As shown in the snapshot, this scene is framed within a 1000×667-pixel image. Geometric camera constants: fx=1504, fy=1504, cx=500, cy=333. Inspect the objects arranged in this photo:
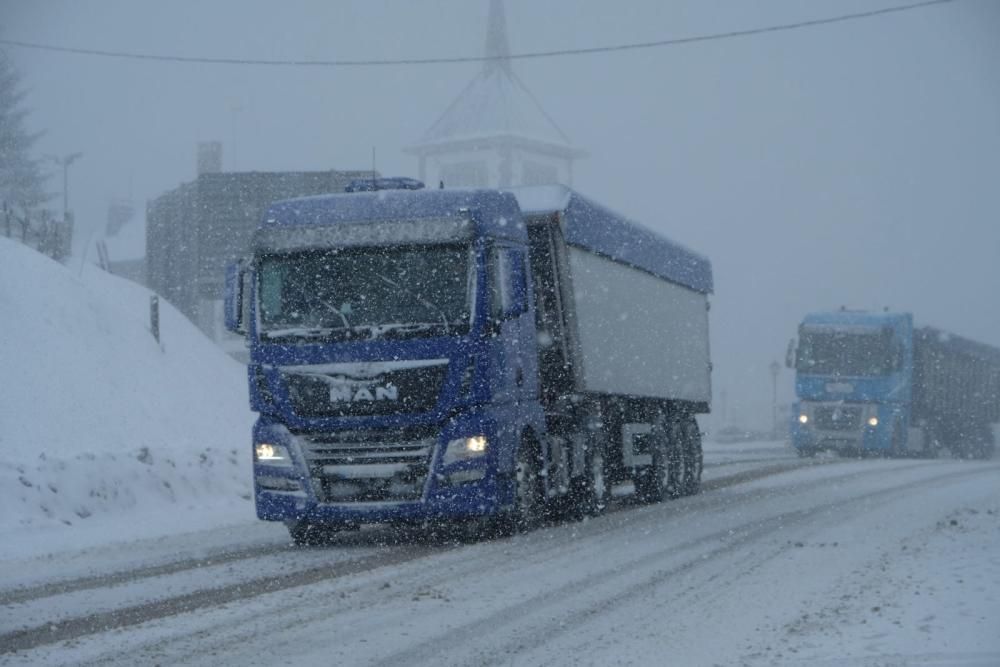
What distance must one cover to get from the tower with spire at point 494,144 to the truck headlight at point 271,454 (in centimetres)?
7859

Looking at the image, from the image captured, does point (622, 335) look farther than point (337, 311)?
Yes

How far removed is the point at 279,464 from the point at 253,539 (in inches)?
56.3

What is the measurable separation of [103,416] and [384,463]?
31.9 feet

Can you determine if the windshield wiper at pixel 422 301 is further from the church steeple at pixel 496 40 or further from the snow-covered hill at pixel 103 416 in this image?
the church steeple at pixel 496 40

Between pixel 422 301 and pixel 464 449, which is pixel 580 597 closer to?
pixel 464 449

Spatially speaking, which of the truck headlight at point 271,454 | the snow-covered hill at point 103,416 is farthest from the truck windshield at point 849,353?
the truck headlight at point 271,454

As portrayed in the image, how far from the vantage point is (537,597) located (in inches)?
388

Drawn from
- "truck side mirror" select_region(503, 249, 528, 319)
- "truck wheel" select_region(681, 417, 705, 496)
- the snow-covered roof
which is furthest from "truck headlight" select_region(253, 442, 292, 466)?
the snow-covered roof

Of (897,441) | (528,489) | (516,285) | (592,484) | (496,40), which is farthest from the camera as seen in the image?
(496,40)

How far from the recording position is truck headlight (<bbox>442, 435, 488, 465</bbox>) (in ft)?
43.6

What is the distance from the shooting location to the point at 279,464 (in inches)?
532

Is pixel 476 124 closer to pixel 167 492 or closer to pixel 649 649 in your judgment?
pixel 167 492

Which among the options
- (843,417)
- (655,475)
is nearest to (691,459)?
(655,475)

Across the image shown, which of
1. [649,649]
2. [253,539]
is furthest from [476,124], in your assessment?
[649,649]
